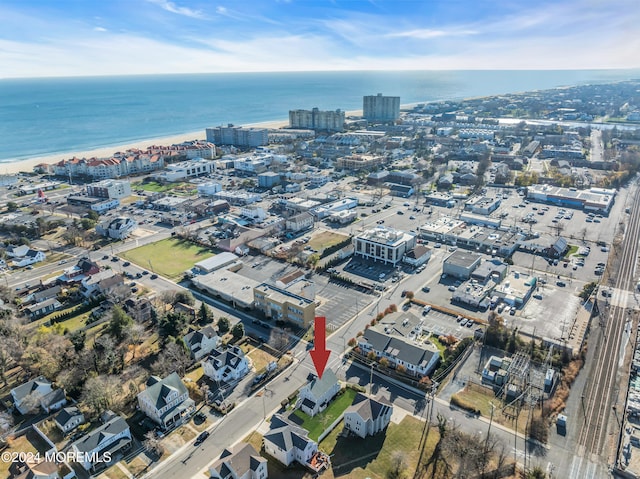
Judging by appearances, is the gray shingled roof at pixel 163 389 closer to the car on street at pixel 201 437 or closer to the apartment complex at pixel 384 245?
the car on street at pixel 201 437

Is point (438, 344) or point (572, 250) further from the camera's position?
point (572, 250)

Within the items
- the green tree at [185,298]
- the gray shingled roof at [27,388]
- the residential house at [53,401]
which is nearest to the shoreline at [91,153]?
the green tree at [185,298]

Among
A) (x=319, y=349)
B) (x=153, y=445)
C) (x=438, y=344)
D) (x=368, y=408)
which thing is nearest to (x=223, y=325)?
(x=319, y=349)

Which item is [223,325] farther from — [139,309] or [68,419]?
[68,419]

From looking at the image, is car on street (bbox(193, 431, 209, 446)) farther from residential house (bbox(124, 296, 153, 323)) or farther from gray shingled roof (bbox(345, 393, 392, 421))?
residential house (bbox(124, 296, 153, 323))

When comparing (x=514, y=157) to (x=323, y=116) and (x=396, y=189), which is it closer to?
(x=396, y=189)
